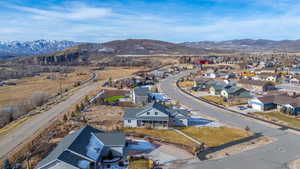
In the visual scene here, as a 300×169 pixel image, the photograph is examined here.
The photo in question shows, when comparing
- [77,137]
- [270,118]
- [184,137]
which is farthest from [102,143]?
[270,118]

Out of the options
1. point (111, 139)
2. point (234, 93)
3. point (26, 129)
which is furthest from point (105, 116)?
point (234, 93)

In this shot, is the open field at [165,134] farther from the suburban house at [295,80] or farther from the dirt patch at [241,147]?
the suburban house at [295,80]

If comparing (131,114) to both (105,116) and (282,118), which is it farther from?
(282,118)

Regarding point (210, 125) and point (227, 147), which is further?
point (210, 125)

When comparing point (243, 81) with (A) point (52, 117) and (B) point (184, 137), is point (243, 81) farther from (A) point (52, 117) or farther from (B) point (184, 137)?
(A) point (52, 117)

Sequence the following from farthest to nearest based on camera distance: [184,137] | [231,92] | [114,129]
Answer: [231,92], [114,129], [184,137]

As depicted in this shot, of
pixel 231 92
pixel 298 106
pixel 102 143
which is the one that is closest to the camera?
pixel 102 143
